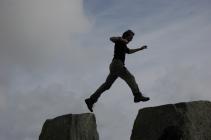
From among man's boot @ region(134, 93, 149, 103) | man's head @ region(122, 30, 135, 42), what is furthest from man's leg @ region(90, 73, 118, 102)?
man's head @ region(122, 30, 135, 42)

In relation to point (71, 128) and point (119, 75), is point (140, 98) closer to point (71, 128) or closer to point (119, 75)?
point (119, 75)

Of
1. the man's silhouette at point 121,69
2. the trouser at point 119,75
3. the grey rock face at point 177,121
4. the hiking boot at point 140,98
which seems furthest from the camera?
the trouser at point 119,75

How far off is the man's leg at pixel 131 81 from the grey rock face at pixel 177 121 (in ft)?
1.68

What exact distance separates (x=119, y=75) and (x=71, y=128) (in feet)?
8.21

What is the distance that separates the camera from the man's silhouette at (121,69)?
16.1 m

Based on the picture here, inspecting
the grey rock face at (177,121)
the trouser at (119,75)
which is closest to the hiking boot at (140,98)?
the trouser at (119,75)

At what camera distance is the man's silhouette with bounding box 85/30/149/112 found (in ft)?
52.9

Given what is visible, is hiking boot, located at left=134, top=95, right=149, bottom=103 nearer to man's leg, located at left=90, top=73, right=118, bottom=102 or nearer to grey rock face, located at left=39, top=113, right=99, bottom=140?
man's leg, located at left=90, top=73, right=118, bottom=102

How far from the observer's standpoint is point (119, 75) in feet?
54.0

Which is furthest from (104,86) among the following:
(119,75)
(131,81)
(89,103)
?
(131,81)

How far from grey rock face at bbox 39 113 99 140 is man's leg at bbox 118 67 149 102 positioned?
2.29 meters

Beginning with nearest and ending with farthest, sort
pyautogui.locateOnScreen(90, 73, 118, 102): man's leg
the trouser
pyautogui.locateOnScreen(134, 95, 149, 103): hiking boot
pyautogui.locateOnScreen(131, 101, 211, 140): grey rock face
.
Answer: pyautogui.locateOnScreen(131, 101, 211, 140): grey rock face < pyautogui.locateOnScreen(134, 95, 149, 103): hiking boot < the trouser < pyautogui.locateOnScreen(90, 73, 118, 102): man's leg

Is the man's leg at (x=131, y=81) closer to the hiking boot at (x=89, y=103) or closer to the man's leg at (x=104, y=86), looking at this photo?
the man's leg at (x=104, y=86)

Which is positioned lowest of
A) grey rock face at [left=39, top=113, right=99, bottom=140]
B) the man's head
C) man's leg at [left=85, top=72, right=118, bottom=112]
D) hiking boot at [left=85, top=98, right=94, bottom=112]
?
grey rock face at [left=39, top=113, right=99, bottom=140]
